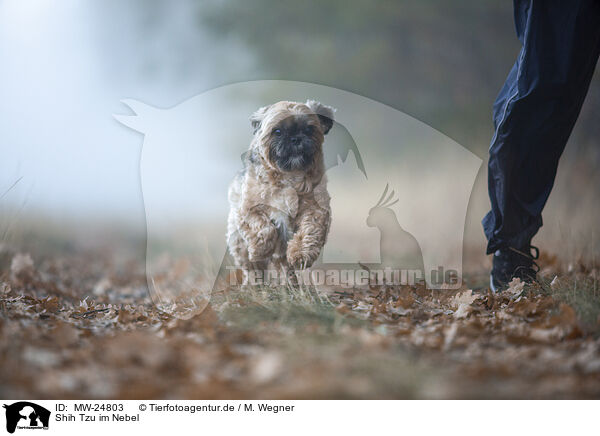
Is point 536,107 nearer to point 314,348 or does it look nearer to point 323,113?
point 323,113

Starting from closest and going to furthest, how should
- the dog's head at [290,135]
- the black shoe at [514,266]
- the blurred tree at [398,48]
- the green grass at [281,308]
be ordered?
the green grass at [281,308]
the black shoe at [514,266]
the dog's head at [290,135]
the blurred tree at [398,48]

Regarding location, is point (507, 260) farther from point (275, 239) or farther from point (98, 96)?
point (98, 96)

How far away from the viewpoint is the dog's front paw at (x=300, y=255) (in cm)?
357

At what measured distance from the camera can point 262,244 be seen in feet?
12.3

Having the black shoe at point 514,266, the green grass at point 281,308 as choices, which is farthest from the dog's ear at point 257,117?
the black shoe at point 514,266

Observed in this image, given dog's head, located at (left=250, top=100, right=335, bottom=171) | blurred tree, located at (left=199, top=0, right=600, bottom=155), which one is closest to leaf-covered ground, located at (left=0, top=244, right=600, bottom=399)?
dog's head, located at (left=250, top=100, right=335, bottom=171)

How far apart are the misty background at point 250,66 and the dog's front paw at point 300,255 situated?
1940mm

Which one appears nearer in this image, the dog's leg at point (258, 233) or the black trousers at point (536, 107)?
the black trousers at point (536, 107)

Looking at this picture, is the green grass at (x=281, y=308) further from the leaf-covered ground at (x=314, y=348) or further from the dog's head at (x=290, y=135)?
the dog's head at (x=290, y=135)

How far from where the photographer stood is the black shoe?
3.56 m

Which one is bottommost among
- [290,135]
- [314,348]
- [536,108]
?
[314,348]

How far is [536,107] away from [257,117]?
2.23 m
